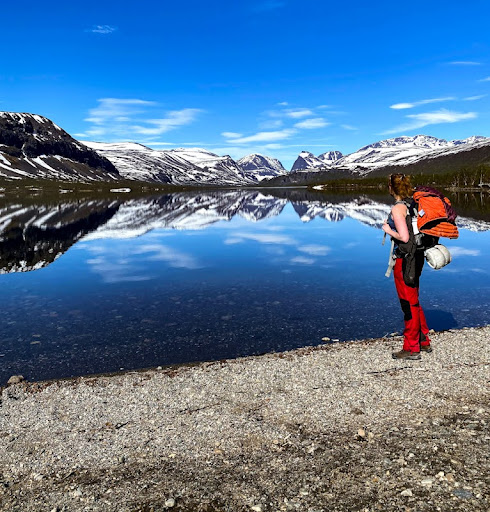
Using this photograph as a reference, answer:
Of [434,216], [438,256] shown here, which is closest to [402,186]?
[434,216]

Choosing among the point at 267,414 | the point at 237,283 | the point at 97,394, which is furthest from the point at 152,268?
the point at 267,414

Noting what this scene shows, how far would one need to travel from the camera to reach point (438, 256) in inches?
Answer: 520

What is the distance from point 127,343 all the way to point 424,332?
11.8 m

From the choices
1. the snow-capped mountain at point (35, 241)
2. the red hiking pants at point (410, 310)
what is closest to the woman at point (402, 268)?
the red hiking pants at point (410, 310)

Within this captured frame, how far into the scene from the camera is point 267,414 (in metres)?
11.6

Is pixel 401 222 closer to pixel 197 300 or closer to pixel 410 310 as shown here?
pixel 410 310

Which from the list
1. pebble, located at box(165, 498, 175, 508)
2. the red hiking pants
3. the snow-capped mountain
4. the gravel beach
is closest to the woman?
the red hiking pants

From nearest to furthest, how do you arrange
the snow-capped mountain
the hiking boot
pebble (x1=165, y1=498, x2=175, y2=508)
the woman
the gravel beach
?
pebble (x1=165, y1=498, x2=175, y2=508), the gravel beach, the woman, the hiking boot, the snow-capped mountain

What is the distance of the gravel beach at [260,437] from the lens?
8305mm

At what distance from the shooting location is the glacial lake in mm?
18125

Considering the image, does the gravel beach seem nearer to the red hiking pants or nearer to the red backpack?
the red hiking pants

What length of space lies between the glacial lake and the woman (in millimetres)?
4354

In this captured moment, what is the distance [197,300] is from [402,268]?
1404 centimetres

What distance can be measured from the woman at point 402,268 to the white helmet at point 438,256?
0.34m
